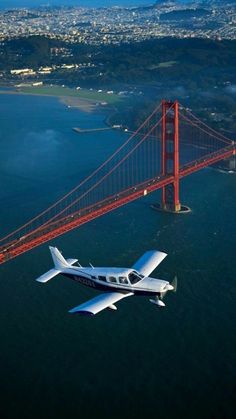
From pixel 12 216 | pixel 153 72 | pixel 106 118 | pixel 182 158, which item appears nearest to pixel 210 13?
pixel 153 72

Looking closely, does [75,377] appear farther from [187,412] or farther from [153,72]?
[153,72]

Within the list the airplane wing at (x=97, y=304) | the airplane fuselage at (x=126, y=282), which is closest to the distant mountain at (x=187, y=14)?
the airplane fuselage at (x=126, y=282)

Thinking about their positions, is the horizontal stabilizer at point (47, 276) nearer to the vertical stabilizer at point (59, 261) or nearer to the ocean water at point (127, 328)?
the vertical stabilizer at point (59, 261)

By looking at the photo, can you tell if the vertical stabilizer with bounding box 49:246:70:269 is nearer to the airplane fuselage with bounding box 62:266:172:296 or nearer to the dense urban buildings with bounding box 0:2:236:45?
the airplane fuselage with bounding box 62:266:172:296

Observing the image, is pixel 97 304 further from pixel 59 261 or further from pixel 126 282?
pixel 59 261

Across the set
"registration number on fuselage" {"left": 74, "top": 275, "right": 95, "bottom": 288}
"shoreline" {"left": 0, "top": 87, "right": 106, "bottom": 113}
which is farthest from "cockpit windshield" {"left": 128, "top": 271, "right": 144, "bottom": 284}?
"shoreline" {"left": 0, "top": 87, "right": 106, "bottom": 113}

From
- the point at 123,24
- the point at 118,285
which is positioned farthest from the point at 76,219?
the point at 123,24
